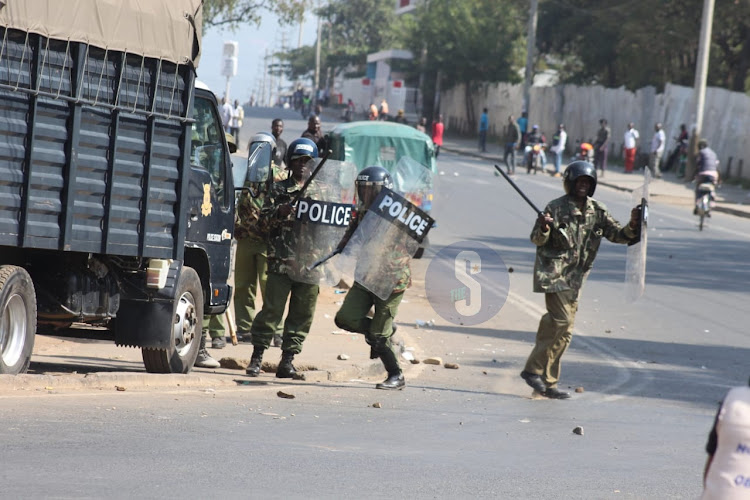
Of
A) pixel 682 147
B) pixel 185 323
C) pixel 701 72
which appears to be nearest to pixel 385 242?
pixel 185 323

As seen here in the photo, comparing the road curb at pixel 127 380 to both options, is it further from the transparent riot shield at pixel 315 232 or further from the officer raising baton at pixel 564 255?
the officer raising baton at pixel 564 255

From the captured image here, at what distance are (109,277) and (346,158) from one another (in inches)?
521

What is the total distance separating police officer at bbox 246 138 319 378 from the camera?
9.92 m

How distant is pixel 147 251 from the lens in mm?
8773

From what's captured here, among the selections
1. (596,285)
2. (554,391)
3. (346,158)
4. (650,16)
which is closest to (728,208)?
(346,158)

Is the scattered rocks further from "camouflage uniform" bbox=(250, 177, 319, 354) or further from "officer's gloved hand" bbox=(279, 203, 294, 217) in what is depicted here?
Result: "officer's gloved hand" bbox=(279, 203, 294, 217)

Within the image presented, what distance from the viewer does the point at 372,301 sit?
9773mm

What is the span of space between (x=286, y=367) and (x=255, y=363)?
25cm

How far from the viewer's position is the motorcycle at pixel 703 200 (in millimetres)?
26078

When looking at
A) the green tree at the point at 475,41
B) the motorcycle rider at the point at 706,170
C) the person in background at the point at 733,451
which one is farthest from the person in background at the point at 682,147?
the person in background at the point at 733,451

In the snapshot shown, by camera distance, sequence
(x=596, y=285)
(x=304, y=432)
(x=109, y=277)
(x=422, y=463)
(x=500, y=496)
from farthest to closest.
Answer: (x=596, y=285)
(x=109, y=277)
(x=304, y=432)
(x=422, y=463)
(x=500, y=496)

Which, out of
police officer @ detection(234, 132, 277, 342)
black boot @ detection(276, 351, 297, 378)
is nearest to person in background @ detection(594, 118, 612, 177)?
police officer @ detection(234, 132, 277, 342)

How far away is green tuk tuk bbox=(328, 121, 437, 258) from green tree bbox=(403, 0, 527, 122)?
4327 cm

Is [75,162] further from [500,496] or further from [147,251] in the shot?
[500,496]
